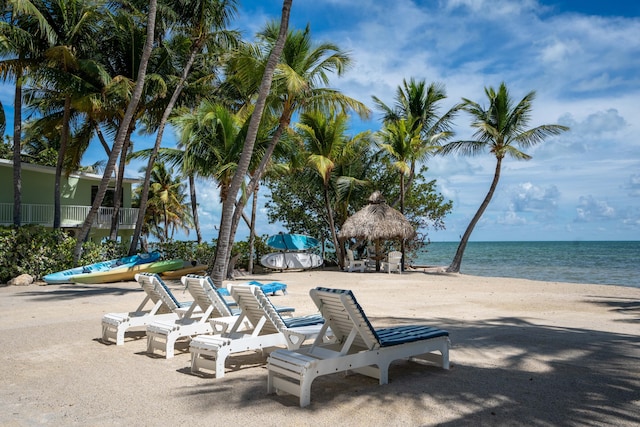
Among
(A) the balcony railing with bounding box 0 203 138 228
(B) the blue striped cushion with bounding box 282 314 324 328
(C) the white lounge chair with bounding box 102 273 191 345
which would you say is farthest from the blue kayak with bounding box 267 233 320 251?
(B) the blue striped cushion with bounding box 282 314 324 328

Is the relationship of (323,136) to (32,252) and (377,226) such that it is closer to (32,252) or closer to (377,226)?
(377,226)

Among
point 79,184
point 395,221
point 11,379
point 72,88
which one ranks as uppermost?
point 72,88

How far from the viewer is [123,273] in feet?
59.0

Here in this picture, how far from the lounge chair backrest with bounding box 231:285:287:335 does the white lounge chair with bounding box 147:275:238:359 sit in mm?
744

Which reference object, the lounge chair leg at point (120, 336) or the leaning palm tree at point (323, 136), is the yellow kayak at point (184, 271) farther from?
the lounge chair leg at point (120, 336)

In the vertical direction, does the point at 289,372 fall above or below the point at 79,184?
below

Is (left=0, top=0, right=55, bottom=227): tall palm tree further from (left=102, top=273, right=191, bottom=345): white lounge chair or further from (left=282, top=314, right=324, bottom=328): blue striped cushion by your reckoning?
(left=282, top=314, right=324, bottom=328): blue striped cushion

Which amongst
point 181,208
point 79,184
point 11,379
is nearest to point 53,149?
point 79,184

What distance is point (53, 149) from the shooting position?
33531 mm

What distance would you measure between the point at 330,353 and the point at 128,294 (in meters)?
10.3

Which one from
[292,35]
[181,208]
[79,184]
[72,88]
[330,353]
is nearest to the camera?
[330,353]

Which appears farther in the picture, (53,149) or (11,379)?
(53,149)

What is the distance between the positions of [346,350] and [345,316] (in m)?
0.34

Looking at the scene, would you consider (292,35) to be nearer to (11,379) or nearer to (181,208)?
(11,379)
